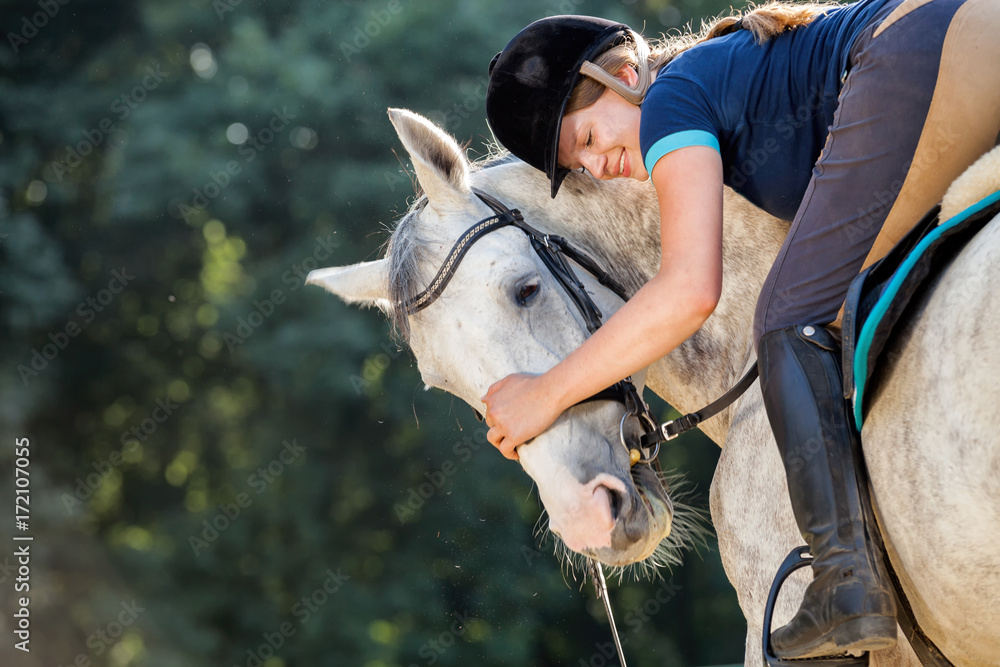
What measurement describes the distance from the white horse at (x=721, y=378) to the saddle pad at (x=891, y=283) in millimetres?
41

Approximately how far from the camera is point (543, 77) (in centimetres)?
228

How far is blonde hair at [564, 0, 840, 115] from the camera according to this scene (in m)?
2.09

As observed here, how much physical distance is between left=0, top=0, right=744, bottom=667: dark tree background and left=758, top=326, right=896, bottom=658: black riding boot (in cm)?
593

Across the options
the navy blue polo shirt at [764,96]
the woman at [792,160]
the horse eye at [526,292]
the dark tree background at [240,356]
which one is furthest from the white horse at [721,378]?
the dark tree background at [240,356]

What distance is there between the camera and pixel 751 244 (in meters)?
2.43

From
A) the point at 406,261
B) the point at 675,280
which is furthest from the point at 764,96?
the point at 406,261

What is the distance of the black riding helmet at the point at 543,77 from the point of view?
227cm

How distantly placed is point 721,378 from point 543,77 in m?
1.06

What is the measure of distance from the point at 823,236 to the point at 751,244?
655 mm

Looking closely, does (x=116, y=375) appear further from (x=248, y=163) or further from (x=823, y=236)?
(x=823, y=236)

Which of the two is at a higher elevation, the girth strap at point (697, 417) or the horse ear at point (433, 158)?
the horse ear at point (433, 158)

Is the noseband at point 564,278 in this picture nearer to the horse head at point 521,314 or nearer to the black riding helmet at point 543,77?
the horse head at point 521,314

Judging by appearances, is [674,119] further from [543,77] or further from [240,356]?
[240,356]

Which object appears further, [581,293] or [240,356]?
[240,356]
